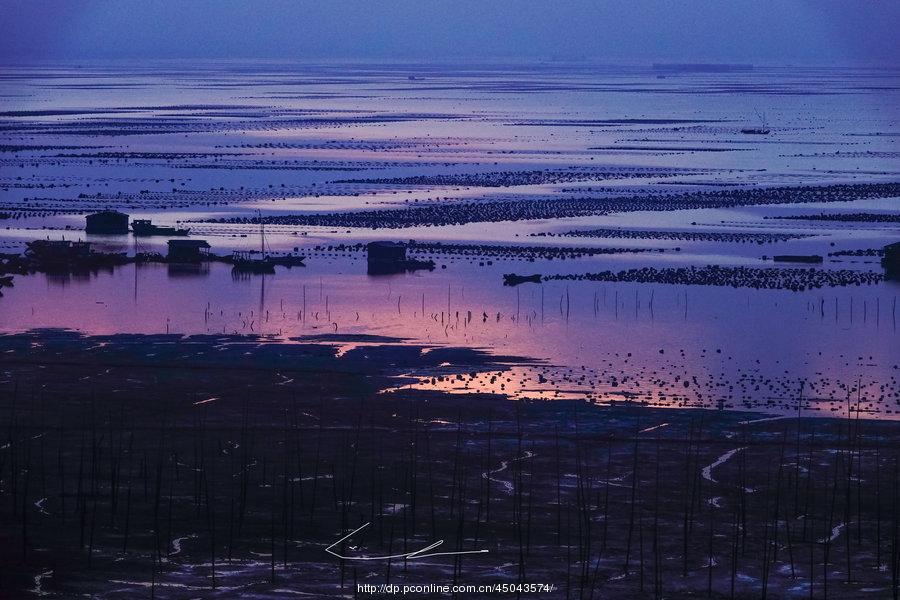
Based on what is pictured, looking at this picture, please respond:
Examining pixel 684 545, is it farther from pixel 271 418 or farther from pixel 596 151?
pixel 596 151

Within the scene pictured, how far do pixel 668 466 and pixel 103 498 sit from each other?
8.25 m

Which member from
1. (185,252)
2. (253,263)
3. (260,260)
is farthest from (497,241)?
(185,252)

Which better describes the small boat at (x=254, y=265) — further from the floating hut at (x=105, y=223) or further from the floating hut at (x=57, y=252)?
the floating hut at (x=105, y=223)

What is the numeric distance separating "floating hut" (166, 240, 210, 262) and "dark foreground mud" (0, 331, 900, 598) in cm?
1658

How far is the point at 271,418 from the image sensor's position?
2745 centimetres

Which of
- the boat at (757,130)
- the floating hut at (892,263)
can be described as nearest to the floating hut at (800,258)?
the floating hut at (892,263)

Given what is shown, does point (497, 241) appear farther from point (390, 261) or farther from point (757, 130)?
point (757, 130)

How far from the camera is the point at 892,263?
1778 inches

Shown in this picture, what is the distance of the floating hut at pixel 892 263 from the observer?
147ft

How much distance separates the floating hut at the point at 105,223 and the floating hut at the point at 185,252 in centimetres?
640

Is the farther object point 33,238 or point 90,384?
point 33,238

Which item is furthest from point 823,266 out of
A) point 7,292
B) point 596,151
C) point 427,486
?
point 596,151

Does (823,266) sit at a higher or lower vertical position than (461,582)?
higher

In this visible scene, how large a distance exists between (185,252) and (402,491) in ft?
87.4
